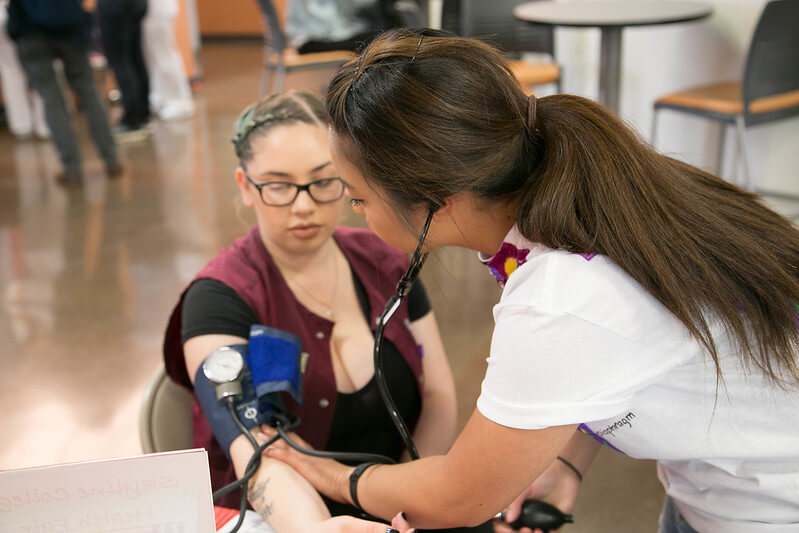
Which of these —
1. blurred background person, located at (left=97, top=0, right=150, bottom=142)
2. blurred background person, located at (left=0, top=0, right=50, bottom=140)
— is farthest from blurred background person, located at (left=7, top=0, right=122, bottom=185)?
blurred background person, located at (left=0, top=0, right=50, bottom=140)

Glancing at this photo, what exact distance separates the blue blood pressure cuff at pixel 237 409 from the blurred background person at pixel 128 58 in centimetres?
433

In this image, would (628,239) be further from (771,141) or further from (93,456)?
(771,141)

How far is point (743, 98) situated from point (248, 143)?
7.93 feet

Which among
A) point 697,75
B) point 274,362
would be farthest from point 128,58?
point 274,362

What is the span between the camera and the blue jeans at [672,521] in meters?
1.09

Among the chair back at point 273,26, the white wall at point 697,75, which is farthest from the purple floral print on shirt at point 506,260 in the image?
the chair back at point 273,26

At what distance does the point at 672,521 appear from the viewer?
1.15 metres

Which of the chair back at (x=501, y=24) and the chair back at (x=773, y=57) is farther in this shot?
the chair back at (x=501, y=24)

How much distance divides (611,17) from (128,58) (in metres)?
3.26

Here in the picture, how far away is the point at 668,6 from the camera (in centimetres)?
352

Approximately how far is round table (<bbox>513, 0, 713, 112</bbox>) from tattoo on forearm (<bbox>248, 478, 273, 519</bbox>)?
2510mm

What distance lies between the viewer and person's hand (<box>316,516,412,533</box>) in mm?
948

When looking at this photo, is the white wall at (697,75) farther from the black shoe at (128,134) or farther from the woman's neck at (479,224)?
the black shoe at (128,134)

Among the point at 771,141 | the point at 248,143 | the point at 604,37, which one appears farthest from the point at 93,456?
the point at 771,141
